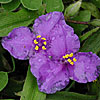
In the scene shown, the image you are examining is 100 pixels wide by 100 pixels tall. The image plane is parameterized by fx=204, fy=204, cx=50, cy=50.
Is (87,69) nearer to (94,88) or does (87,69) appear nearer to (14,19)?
(94,88)

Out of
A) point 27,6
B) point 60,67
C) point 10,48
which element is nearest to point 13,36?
point 10,48

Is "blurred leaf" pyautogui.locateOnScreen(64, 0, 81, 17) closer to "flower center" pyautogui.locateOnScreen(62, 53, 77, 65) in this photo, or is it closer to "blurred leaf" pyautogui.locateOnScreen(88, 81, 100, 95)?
"flower center" pyautogui.locateOnScreen(62, 53, 77, 65)

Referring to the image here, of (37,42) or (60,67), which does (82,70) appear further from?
(37,42)

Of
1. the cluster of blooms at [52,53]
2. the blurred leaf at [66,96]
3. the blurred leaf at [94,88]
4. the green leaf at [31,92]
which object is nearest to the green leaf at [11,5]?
the cluster of blooms at [52,53]

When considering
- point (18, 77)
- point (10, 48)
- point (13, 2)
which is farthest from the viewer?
point (18, 77)

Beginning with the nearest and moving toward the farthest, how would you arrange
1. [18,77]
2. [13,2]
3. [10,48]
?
[10,48], [13,2], [18,77]

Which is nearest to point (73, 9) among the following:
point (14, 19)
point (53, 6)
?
point (53, 6)

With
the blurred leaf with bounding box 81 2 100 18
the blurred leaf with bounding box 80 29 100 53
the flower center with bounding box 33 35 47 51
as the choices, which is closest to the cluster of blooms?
the flower center with bounding box 33 35 47 51

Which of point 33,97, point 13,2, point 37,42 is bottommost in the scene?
point 33,97
